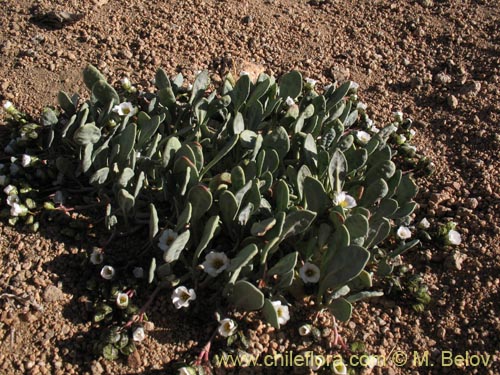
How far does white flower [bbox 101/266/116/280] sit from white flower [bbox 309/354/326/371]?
4.11 feet

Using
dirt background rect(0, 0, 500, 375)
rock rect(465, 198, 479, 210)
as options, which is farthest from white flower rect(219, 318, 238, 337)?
rock rect(465, 198, 479, 210)

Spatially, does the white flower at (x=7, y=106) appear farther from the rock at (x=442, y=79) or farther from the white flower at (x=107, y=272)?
the rock at (x=442, y=79)

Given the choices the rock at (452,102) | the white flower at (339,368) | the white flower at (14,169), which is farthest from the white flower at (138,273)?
the rock at (452,102)

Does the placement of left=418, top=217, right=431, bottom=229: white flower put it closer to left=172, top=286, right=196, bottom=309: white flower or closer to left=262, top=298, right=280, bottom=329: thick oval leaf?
left=262, top=298, right=280, bottom=329: thick oval leaf

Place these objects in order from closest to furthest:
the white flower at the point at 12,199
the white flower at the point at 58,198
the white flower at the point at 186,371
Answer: the white flower at the point at 186,371, the white flower at the point at 12,199, the white flower at the point at 58,198

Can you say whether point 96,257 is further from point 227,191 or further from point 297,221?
point 297,221

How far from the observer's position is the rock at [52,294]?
3311 millimetres

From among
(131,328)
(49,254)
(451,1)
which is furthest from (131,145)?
(451,1)

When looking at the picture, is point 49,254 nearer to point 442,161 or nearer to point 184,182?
point 184,182

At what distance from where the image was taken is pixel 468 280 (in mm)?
3688

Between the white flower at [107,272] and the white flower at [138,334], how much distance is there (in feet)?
1.21

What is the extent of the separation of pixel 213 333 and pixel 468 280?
1689 mm

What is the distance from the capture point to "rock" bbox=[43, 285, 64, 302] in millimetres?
3311

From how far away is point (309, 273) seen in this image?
11.0 ft
